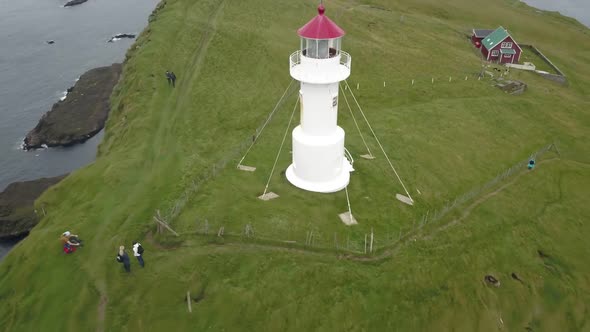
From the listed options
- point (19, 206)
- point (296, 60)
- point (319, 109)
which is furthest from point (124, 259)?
point (19, 206)

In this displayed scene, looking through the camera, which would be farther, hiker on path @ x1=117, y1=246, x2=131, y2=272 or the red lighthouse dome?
the red lighthouse dome

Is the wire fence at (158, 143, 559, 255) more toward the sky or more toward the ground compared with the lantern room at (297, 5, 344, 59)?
more toward the ground

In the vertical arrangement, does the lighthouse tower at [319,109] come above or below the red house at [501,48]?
above

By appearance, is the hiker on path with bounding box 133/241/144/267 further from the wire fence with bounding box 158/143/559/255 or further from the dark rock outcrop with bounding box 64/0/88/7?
the dark rock outcrop with bounding box 64/0/88/7

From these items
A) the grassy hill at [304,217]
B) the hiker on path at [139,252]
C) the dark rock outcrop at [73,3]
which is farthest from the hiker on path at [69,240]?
the dark rock outcrop at [73,3]

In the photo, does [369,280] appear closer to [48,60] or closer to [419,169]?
[419,169]

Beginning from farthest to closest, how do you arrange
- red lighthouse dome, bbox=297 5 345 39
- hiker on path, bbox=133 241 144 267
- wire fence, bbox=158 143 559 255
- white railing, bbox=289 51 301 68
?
white railing, bbox=289 51 301 68, wire fence, bbox=158 143 559 255, red lighthouse dome, bbox=297 5 345 39, hiker on path, bbox=133 241 144 267

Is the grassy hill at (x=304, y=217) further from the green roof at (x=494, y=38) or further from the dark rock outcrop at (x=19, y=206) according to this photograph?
the green roof at (x=494, y=38)

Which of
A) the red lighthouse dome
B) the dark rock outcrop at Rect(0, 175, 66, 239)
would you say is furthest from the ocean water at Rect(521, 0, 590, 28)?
the dark rock outcrop at Rect(0, 175, 66, 239)
